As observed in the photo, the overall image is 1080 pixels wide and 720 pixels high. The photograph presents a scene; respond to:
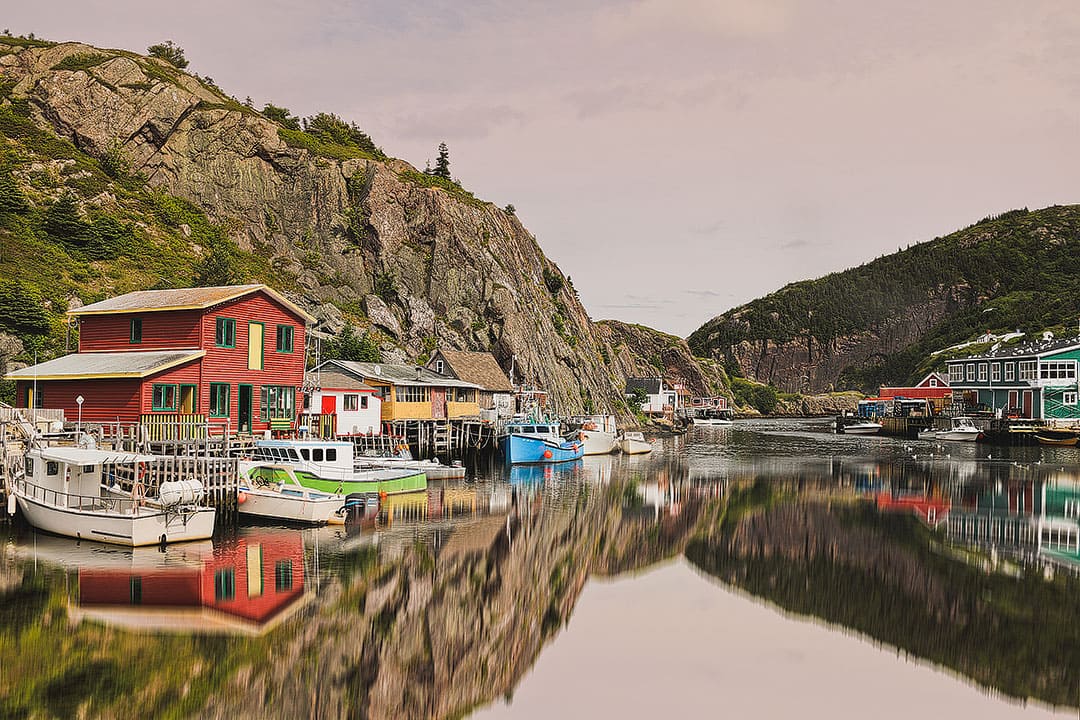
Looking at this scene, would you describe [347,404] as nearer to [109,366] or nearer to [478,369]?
[109,366]

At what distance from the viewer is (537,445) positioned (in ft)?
208

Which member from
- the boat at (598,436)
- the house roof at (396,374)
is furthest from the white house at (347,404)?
the boat at (598,436)

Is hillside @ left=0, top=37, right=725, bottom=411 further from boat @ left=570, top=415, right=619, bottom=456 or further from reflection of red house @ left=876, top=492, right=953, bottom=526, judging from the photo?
reflection of red house @ left=876, top=492, right=953, bottom=526

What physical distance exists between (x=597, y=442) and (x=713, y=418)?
10929cm

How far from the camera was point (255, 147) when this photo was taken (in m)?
102

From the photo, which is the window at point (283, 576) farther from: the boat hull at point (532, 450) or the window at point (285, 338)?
the boat hull at point (532, 450)

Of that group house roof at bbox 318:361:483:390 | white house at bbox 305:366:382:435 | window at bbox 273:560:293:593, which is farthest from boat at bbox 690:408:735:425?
window at bbox 273:560:293:593

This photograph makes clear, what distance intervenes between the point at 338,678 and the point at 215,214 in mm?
87421

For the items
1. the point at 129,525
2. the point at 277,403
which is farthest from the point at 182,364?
the point at 129,525

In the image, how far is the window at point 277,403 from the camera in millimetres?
44688

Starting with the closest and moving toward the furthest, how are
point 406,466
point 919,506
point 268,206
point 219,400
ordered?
point 919,506
point 219,400
point 406,466
point 268,206

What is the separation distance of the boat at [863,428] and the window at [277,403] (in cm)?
8913

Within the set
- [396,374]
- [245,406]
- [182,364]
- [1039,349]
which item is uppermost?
[1039,349]

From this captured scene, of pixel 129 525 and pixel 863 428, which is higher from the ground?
pixel 129 525
